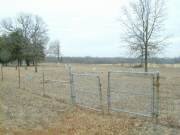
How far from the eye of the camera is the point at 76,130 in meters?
8.00

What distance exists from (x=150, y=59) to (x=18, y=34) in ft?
121

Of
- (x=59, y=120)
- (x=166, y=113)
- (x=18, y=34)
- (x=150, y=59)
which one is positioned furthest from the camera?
(x=18, y=34)

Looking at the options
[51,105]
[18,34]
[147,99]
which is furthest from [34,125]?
[18,34]

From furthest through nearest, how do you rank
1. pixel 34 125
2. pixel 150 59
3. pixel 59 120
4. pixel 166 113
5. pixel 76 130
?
pixel 150 59, pixel 166 113, pixel 59 120, pixel 34 125, pixel 76 130

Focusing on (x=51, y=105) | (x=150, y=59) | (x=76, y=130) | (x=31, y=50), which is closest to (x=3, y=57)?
(x=31, y=50)

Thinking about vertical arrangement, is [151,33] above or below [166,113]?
above

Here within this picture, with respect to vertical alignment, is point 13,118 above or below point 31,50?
below

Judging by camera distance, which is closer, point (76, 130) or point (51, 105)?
point (76, 130)

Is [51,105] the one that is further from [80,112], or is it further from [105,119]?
[105,119]

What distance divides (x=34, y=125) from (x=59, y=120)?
0.89m

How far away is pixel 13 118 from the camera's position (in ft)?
30.9

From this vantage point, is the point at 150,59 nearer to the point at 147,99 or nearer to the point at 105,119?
the point at 147,99

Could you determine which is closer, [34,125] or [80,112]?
[34,125]

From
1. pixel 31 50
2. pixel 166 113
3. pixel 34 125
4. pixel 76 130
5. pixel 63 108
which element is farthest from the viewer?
pixel 31 50
